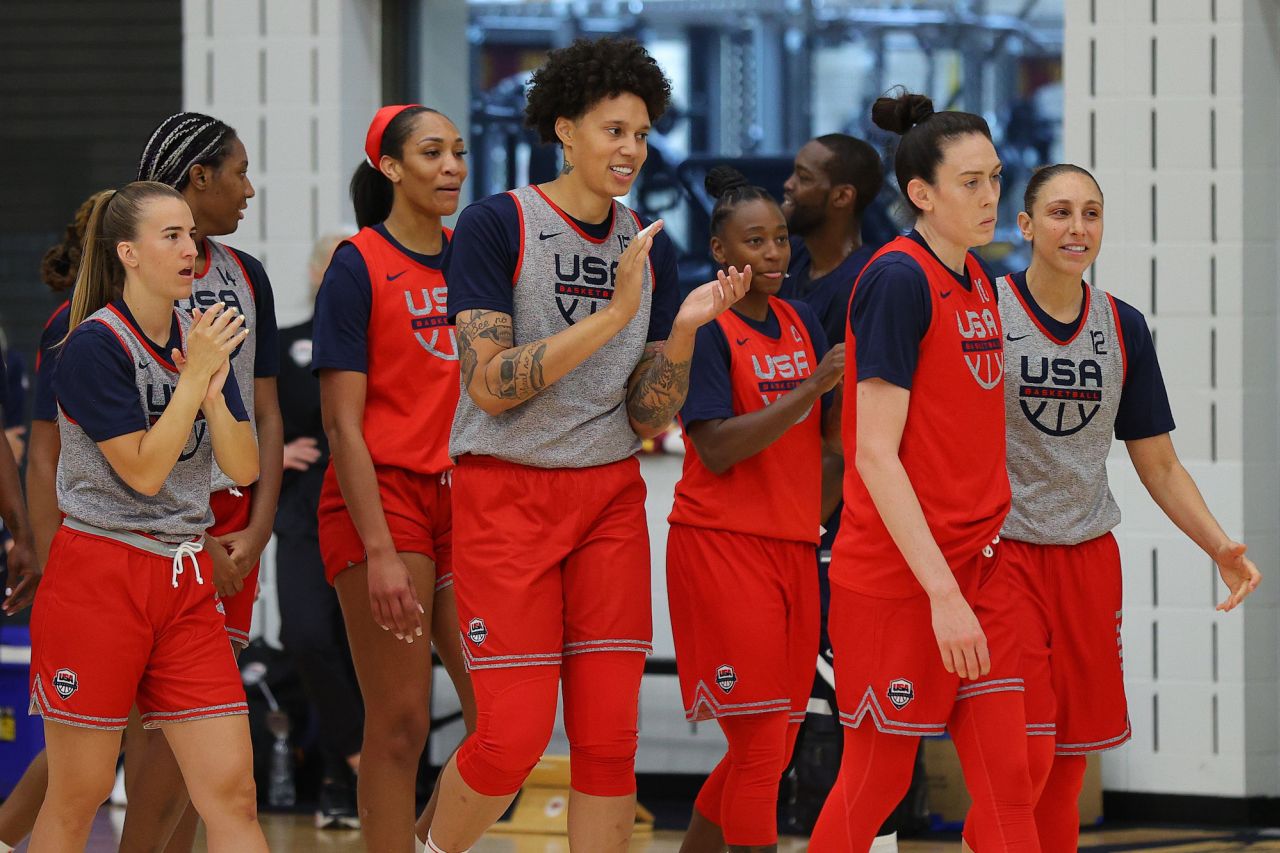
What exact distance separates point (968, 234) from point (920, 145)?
8.4 inches

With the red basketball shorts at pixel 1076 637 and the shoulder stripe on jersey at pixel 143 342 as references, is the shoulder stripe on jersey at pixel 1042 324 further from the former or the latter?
the shoulder stripe on jersey at pixel 143 342

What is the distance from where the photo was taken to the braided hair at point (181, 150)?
13.0ft

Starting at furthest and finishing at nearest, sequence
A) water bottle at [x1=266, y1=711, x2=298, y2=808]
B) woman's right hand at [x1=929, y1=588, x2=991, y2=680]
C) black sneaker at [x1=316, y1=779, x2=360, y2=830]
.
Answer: water bottle at [x1=266, y1=711, x2=298, y2=808] < black sneaker at [x1=316, y1=779, x2=360, y2=830] < woman's right hand at [x1=929, y1=588, x2=991, y2=680]

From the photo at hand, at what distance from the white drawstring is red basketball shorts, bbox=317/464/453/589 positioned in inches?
19.7

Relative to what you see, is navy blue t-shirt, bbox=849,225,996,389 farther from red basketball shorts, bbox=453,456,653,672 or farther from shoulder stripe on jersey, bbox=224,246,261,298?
shoulder stripe on jersey, bbox=224,246,261,298

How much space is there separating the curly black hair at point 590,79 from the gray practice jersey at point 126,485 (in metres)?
0.96

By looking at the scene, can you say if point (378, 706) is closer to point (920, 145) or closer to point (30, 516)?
point (30, 516)

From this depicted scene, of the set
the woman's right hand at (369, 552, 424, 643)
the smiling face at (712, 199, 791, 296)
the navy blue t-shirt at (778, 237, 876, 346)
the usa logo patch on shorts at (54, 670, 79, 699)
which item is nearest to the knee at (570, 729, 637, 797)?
the woman's right hand at (369, 552, 424, 643)

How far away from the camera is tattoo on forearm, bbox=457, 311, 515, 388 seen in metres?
3.44

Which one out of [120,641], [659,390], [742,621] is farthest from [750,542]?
[120,641]

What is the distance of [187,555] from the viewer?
11.7ft

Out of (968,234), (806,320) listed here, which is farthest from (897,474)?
(806,320)

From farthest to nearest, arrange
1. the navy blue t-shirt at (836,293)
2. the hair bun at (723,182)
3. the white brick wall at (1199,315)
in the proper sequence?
the white brick wall at (1199,315) → the navy blue t-shirt at (836,293) → the hair bun at (723,182)

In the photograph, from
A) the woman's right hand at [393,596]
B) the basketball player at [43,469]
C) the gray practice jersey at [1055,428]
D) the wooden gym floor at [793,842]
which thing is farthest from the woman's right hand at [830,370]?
the wooden gym floor at [793,842]
